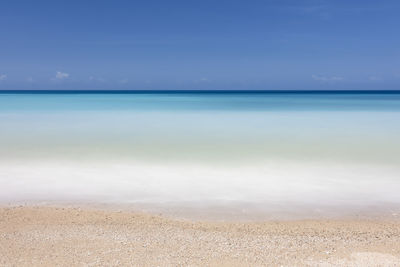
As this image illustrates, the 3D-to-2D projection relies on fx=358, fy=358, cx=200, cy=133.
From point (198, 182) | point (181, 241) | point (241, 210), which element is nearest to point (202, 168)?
point (198, 182)

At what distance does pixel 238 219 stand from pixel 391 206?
2.65 m

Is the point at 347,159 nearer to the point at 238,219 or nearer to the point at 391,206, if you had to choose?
the point at 391,206

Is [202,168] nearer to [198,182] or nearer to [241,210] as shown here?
[198,182]

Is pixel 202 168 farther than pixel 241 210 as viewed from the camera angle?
Yes

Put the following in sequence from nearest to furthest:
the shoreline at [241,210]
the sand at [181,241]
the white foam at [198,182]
Answer: the sand at [181,241] < the shoreline at [241,210] < the white foam at [198,182]

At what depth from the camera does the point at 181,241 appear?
13.7 ft

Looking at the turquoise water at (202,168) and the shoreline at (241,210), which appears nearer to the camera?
the shoreline at (241,210)

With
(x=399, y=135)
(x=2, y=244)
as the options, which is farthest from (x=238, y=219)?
(x=399, y=135)

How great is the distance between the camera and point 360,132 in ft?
50.7

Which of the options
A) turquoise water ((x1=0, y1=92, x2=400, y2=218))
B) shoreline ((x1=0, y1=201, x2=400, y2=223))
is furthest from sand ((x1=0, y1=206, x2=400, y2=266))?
turquoise water ((x1=0, y1=92, x2=400, y2=218))

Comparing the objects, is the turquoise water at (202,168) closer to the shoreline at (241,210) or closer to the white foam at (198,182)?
the white foam at (198,182)

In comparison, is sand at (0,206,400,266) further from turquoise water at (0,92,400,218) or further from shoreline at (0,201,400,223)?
turquoise water at (0,92,400,218)

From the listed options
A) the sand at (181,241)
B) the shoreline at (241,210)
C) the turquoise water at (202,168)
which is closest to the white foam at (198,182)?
the turquoise water at (202,168)

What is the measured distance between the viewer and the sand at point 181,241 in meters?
3.62
